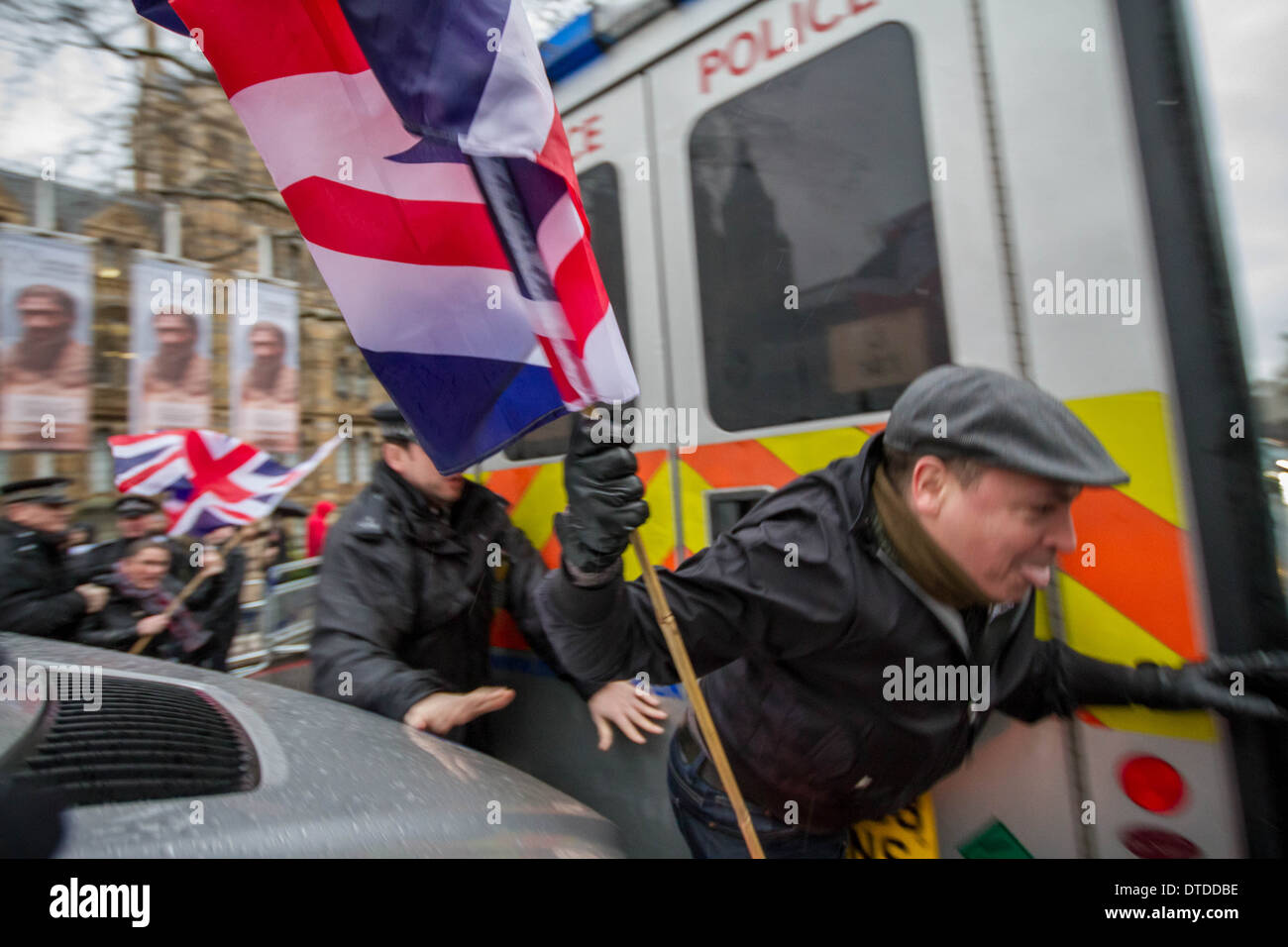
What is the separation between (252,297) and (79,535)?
442cm

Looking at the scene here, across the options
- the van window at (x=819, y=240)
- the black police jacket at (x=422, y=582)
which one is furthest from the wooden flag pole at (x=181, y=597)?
the van window at (x=819, y=240)

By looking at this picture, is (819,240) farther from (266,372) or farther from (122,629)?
(266,372)

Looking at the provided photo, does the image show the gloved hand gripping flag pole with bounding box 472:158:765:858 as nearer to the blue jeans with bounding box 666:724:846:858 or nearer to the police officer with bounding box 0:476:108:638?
the blue jeans with bounding box 666:724:846:858

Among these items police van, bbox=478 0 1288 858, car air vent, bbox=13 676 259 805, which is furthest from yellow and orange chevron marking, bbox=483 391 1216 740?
car air vent, bbox=13 676 259 805

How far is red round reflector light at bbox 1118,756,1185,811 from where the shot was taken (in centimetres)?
164

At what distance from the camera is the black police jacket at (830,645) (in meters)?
1.63

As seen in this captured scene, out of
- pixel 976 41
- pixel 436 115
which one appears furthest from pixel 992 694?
pixel 436 115

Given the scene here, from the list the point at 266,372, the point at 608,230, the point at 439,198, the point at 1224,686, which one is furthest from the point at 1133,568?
the point at 266,372

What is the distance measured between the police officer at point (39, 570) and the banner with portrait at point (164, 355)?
3.39 metres

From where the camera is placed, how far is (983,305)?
73.0 inches

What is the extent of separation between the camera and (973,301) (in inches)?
73.5

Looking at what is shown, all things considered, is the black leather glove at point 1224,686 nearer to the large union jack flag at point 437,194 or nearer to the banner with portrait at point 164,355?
the large union jack flag at point 437,194
